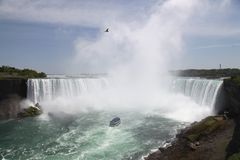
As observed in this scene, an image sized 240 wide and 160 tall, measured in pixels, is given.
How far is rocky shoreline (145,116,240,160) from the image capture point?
20.9 metres

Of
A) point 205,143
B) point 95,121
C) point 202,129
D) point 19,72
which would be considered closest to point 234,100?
point 202,129

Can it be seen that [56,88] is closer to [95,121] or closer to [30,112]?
[30,112]

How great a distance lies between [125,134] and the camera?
29.4 meters

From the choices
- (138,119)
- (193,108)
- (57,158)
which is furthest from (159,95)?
(57,158)

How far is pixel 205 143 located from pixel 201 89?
18863 mm

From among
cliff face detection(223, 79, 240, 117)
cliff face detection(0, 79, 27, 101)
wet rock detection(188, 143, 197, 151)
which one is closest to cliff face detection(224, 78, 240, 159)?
cliff face detection(223, 79, 240, 117)

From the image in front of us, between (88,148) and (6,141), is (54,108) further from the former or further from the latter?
(88,148)

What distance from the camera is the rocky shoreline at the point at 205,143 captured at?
2091 centimetres

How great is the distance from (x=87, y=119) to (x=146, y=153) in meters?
15.6

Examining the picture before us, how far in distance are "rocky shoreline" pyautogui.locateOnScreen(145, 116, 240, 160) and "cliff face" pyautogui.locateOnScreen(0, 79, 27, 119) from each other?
75.9 feet

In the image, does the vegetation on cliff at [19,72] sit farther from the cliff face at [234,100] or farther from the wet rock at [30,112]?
the cliff face at [234,100]

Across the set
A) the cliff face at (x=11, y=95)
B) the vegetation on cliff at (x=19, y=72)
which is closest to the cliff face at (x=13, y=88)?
the cliff face at (x=11, y=95)

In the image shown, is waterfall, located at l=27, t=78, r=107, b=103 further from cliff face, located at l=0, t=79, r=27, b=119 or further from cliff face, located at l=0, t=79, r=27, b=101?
cliff face, located at l=0, t=79, r=27, b=119

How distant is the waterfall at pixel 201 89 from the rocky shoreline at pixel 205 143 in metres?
9.76
